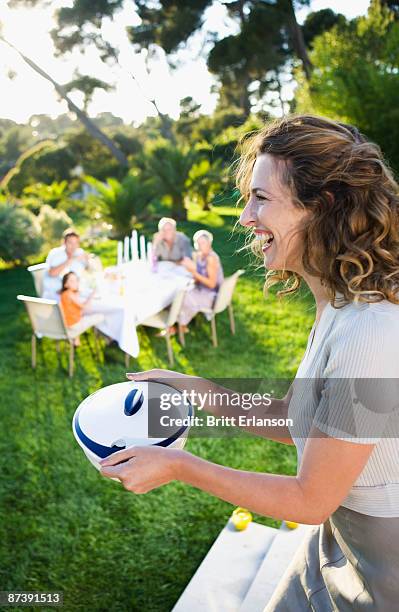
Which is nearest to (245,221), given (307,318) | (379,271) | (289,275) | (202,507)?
(379,271)

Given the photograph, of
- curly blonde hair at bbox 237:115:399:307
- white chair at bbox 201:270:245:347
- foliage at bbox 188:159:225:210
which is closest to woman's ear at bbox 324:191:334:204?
curly blonde hair at bbox 237:115:399:307

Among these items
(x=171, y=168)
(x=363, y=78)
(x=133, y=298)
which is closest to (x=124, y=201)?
(x=171, y=168)

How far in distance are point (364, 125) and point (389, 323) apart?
9.64 metres

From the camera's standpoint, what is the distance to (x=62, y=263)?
19.3 ft

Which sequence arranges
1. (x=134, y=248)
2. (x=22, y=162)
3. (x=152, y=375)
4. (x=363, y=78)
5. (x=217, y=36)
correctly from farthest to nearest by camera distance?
(x=22, y=162), (x=217, y=36), (x=363, y=78), (x=134, y=248), (x=152, y=375)

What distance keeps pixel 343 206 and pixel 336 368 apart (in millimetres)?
343

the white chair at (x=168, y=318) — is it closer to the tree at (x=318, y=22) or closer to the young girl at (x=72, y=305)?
the young girl at (x=72, y=305)

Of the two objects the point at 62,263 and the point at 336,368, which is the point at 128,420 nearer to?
the point at 336,368

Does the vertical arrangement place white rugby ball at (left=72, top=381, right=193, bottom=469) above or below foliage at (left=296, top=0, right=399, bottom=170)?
below

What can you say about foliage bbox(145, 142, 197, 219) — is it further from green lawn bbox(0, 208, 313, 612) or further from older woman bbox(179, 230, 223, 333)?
green lawn bbox(0, 208, 313, 612)

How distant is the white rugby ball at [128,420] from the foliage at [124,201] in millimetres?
11774

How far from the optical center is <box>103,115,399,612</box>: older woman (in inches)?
39.1

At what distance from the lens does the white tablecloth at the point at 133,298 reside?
5062mm

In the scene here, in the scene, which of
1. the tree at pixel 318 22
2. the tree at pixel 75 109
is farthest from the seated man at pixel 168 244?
the tree at pixel 75 109
